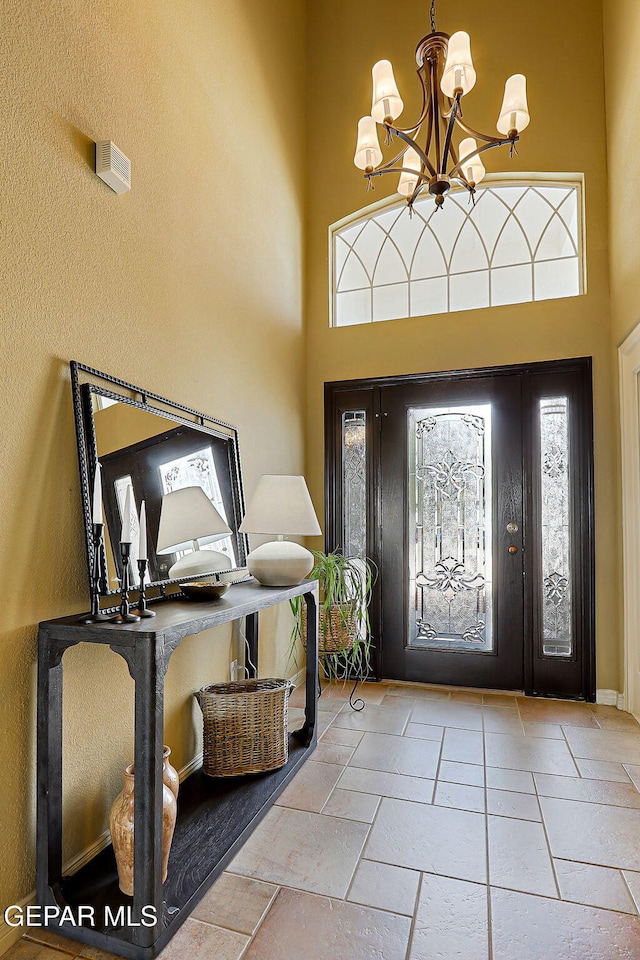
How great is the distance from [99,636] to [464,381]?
9.52ft

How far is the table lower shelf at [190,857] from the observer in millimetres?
1501

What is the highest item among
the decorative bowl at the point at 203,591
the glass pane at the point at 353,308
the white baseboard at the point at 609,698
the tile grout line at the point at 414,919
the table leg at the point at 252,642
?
the glass pane at the point at 353,308

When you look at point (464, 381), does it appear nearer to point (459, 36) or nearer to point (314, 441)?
point (314, 441)

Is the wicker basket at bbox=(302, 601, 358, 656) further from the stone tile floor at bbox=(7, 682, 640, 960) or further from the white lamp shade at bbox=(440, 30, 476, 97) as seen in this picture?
the white lamp shade at bbox=(440, 30, 476, 97)

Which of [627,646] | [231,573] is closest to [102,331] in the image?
[231,573]

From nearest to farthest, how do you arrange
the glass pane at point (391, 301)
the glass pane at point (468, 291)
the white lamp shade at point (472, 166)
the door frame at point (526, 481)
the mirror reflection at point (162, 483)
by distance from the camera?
the mirror reflection at point (162, 483), the white lamp shade at point (472, 166), the door frame at point (526, 481), the glass pane at point (468, 291), the glass pane at point (391, 301)

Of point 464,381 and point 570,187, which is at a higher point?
point 570,187

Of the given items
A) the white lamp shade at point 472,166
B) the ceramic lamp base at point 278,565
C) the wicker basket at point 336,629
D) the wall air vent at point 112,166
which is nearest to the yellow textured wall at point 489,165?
the wicker basket at point 336,629

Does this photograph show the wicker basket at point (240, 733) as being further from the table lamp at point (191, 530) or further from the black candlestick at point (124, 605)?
the black candlestick at point (124, 605)

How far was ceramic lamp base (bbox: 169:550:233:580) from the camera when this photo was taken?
2.28m

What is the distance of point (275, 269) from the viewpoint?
3.51m

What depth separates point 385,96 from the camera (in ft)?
7.57

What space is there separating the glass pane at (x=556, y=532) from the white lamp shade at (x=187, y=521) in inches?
83.0

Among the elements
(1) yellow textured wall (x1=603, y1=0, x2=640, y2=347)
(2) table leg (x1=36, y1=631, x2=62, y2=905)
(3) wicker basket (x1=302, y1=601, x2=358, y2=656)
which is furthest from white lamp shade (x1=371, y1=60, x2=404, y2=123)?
(3) wicker basket (x1=302, y1=601, x2=358, y2=656)
